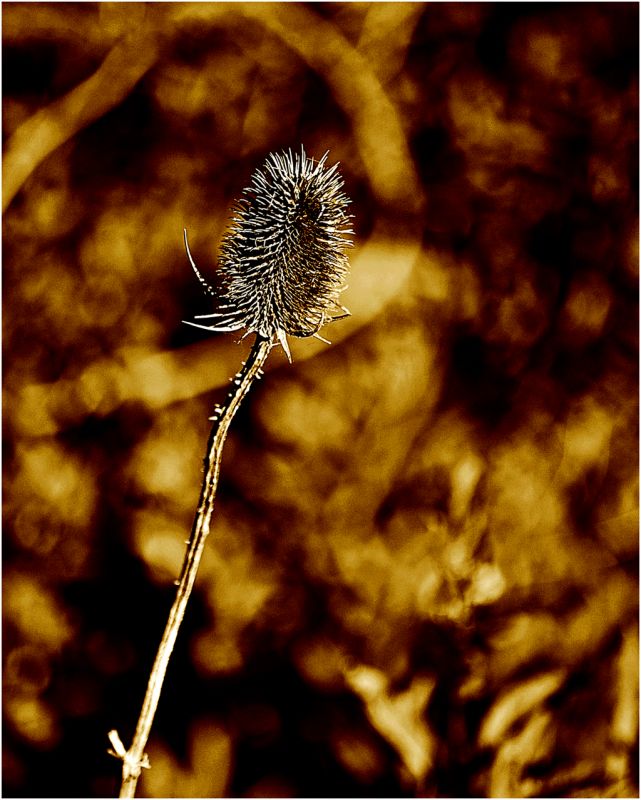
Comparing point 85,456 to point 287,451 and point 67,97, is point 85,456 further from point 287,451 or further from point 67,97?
point 67,97

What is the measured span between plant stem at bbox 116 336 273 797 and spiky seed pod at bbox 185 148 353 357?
0.05 ft

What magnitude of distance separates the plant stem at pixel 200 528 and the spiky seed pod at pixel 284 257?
0.02 metres

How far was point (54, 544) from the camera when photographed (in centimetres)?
45

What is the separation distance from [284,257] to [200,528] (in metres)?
0.14

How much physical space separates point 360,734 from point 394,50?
1.71 ft

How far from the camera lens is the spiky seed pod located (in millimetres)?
272

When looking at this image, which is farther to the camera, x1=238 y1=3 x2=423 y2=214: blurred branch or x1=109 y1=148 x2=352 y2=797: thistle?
x1=238 y1=3 x2=423 y2=214: blurred branch

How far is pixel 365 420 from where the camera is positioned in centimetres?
44

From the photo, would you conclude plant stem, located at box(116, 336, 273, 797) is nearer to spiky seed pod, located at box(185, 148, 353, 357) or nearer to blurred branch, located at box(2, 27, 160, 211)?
spiky seed pod, located at box(185, 148, 353, 357)

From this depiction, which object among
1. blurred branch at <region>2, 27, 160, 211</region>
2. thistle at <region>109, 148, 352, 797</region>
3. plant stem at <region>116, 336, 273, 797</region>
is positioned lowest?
plant stem at <region>116, 336, 273, 797</region>

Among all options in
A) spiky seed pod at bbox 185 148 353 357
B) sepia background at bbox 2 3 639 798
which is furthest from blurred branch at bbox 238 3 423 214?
spiky seed pod at bbox 185 148 353 357

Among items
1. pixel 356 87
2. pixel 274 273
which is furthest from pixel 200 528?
pixel 356 87

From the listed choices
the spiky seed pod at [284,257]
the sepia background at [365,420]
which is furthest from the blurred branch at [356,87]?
the spiky seed pod at [284,257]

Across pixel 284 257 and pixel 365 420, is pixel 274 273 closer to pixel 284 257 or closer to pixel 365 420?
pixel 284 257
